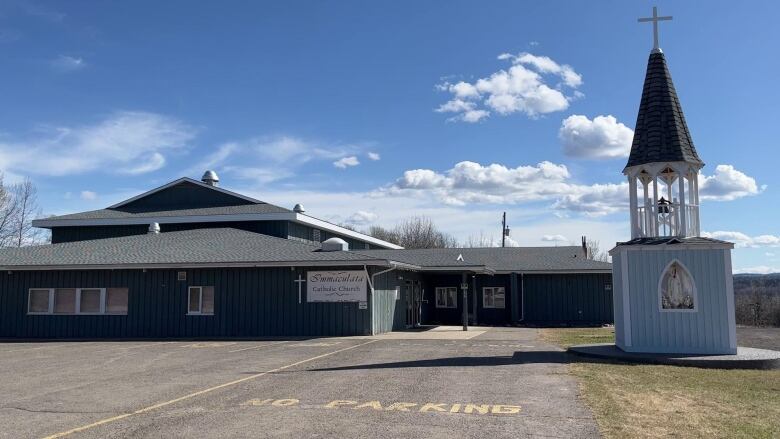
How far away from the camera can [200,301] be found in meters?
23.1

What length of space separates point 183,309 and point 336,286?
17.2 feet

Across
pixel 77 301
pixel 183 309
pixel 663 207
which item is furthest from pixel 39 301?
pixel 663 207

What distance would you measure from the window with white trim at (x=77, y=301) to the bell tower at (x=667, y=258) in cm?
1629

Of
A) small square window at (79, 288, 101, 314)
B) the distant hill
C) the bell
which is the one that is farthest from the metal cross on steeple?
the distant hill

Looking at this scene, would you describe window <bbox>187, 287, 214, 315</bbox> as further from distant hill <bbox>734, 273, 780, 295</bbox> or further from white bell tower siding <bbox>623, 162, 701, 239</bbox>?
distant hill <bbox>734, 273, 780, 295</bbox>

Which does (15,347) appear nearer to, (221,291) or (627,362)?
(221,291)

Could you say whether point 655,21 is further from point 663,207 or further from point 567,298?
→ point 567,298

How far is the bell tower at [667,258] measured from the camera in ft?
47.9

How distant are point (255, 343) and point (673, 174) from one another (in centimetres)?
1178

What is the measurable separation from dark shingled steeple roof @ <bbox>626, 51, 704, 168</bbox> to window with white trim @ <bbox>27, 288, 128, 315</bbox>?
17.0m

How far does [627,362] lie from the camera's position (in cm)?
1375

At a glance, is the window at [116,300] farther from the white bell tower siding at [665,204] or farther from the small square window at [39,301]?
the white bell tower siding at [665,204]

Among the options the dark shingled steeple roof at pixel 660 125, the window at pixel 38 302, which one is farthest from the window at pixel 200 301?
the dark shingled steeple roof at pixel 660 125

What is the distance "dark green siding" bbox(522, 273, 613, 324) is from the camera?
30.3 m
